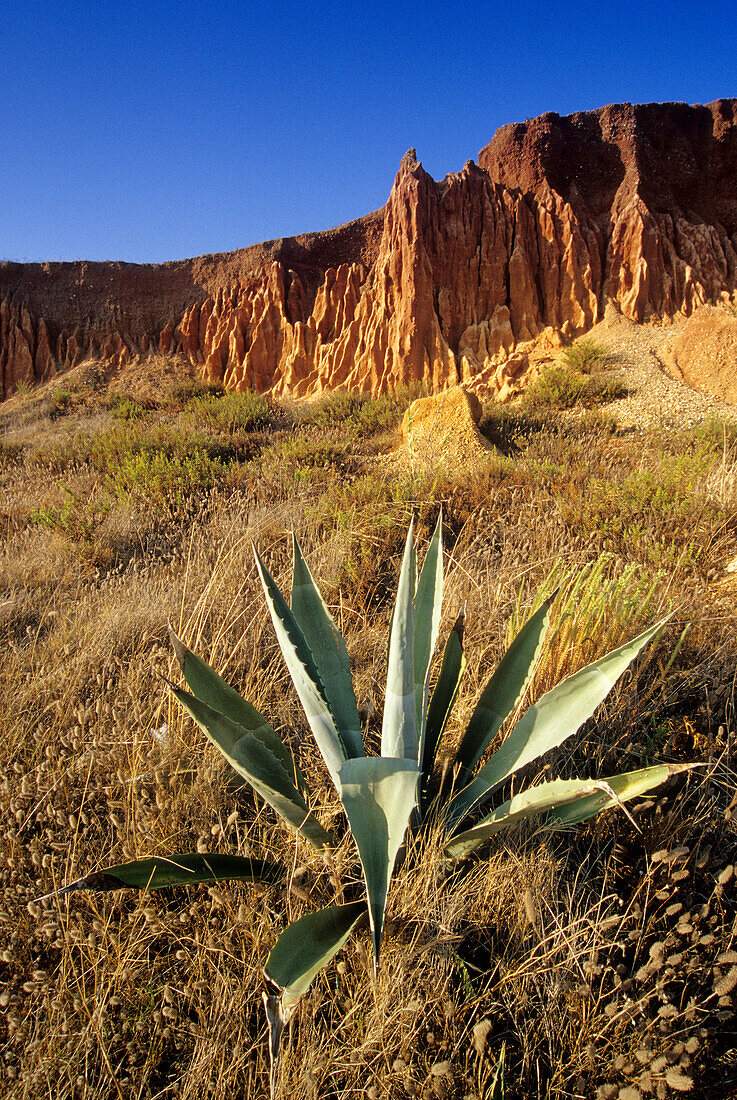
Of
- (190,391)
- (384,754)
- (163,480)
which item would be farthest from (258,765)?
(190,391)

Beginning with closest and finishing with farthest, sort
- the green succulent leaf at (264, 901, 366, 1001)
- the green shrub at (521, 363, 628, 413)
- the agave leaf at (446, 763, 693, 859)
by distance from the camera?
the green succulent leaf at (264, 901, 366, 1001) < the agave leaf at (446, 763, 693, 859) < the green shrub at (521, 363, 628, 413)

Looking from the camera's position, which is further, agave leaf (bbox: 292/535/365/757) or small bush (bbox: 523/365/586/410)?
small bush (bbox: 523/365/586/410)

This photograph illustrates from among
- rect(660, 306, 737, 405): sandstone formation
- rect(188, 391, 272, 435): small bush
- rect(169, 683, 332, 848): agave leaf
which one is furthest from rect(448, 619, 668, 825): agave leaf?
rect(660, 306, 737, 405): sandstone formation

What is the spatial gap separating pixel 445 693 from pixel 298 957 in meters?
0.88

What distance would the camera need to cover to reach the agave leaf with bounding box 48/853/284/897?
3.79 ft

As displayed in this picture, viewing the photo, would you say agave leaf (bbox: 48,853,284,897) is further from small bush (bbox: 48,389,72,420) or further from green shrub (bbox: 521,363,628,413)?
small bush (bbox: 48,389,72,420)

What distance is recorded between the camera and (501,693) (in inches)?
64.3

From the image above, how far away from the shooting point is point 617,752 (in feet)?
6.21

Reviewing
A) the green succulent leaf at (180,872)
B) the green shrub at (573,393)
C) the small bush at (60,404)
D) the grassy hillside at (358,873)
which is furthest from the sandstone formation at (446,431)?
the small bush at (60,404)

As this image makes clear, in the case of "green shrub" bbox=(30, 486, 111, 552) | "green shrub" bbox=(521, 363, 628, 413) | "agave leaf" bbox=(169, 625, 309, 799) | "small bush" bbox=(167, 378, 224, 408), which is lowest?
"agave leaf" bbox=(169, 625, 309, 799)

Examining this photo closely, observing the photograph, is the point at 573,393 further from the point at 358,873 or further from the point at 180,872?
the point at 180,872

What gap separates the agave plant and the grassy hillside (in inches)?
5.2

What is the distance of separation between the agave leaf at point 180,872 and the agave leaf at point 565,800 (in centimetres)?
56

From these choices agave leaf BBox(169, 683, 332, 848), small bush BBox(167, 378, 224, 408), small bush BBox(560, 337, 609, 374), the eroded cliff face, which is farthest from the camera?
small bush BBox(167, 378, 224, 408)
